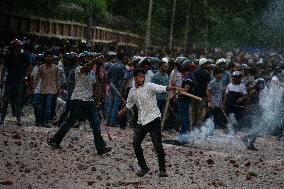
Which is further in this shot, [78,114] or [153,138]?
[78,114]

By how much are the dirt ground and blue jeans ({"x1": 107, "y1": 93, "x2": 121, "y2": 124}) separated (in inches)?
53.6

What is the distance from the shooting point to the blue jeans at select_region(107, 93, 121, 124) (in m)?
15.5

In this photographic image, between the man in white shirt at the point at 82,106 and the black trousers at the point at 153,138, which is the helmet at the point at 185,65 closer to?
the man in white shirt at the point at 82,106

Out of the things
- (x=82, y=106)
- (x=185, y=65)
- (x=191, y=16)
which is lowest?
(x=82, y=106)

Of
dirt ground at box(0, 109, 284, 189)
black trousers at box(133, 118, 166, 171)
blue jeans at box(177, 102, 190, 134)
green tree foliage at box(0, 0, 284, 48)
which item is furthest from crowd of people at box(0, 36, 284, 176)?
green tree foliage at box(0, 0, 284, 48)

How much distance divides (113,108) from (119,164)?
517cm

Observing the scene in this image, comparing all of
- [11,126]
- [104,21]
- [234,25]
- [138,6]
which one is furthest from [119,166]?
[234,25]

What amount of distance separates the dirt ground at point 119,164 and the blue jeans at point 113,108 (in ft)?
4.47

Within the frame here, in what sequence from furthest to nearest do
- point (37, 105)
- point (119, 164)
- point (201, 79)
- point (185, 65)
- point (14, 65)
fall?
point (201, 79)
point (37, 105)
point (185, 65)
point (14, 65)
point (119, 164)

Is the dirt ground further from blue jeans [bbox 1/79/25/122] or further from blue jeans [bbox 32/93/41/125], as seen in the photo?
blue jeans [bbox 1/79/25/122]

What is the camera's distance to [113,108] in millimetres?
15656

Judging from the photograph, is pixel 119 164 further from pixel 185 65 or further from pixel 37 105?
pixel 37 105

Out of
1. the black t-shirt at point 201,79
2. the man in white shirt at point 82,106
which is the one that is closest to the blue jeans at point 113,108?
the black t-shirt at point 201,79

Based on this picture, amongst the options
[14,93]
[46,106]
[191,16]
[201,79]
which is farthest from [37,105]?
[191,16]
